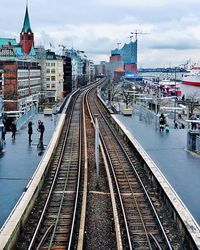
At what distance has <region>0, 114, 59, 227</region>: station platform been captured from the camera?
11874mm

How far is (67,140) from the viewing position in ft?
81.1

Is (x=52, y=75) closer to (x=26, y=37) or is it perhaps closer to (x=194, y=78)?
(x=26, y=37)

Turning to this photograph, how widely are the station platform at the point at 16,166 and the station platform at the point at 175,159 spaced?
16.9 ft


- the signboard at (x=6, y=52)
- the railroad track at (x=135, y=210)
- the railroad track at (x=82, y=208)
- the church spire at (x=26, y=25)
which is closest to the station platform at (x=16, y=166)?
the railroad track at (x=82, y=208)

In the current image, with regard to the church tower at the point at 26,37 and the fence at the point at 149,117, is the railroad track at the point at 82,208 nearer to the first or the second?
the fence at the point at 149,117

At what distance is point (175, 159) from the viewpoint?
57.4 ft

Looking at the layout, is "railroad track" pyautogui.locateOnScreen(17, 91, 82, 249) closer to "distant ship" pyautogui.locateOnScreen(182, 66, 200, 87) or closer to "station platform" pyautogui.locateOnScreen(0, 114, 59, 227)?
"station platform" pyautogui.locateOnScreen(0, 114, 59, 227)

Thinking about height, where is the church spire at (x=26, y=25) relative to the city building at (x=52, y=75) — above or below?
above

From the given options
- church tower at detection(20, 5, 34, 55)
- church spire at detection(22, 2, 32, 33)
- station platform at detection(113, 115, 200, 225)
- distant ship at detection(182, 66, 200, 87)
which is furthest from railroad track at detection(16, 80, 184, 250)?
distant ship at detection(182, 66, 200, 87)

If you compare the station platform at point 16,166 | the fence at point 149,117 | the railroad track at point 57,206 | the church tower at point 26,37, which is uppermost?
the church tower at point 26,37

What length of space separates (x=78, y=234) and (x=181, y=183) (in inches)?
189

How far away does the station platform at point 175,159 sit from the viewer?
12352 mm

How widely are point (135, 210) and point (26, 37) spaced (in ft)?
331

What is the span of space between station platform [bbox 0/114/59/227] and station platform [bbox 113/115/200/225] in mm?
5153
